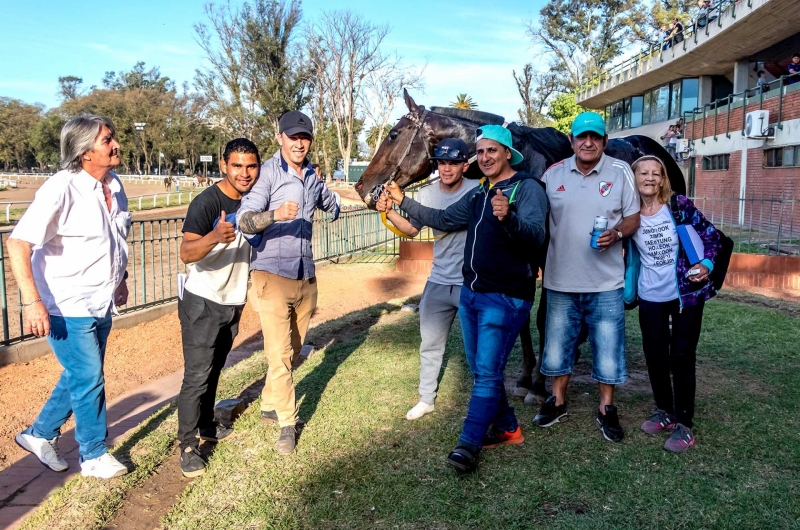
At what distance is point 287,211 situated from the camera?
3359 mm

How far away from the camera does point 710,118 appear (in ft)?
76.2

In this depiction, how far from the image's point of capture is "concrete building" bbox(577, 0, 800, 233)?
17.7 m

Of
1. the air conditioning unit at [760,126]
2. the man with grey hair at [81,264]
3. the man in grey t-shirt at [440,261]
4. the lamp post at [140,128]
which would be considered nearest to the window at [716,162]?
the air conditioning unit at [760,126]

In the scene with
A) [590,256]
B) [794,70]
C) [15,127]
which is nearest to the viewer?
[590,256]

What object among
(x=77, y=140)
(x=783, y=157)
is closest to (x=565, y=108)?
(x=783, y=157)

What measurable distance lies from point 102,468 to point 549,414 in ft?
9.23

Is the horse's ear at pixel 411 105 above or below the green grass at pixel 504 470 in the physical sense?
above

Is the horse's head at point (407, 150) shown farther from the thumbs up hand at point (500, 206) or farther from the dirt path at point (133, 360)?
the dirt path at point (133, 360)

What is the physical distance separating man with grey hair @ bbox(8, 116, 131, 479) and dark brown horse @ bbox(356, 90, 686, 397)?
1.81 metres

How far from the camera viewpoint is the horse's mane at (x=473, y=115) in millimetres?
4586

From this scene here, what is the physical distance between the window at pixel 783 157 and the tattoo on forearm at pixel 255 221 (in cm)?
1829

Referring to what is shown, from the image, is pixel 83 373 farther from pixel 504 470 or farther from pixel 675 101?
pixel 675 101

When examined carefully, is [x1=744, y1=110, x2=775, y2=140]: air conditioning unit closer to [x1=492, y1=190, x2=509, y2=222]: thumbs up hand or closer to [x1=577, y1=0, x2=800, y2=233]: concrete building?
[x1=577, y1=0, x2=800, y2=233]: concrete building

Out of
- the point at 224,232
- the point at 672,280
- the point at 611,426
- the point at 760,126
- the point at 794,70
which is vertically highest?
the point at 794,70
